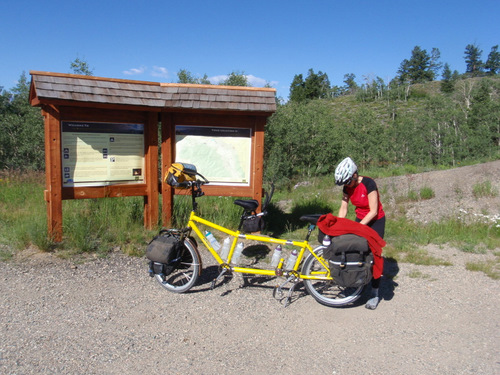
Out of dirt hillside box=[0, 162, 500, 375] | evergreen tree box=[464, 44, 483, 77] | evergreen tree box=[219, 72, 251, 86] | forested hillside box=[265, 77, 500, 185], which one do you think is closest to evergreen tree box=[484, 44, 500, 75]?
evergreen tree box=[464, 44, 483, 77]

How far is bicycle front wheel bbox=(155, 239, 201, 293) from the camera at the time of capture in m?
5.11

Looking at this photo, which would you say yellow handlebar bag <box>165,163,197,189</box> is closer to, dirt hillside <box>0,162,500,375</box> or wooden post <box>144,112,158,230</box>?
dirt hillside <box>0,162,500,375</box>

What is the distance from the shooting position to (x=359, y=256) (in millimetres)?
4543

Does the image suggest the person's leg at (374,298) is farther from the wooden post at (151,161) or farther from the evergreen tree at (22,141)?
the evergreen tree at (22,141)

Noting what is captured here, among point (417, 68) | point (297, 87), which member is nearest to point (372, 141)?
point (297, 87)

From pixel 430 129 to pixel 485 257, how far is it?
1489 centimetres

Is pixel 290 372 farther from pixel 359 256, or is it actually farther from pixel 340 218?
pixel 340 218

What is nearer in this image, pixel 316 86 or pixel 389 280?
pixel 389 280

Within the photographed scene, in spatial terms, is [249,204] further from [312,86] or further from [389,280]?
[312,86]

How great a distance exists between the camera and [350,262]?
454 cm

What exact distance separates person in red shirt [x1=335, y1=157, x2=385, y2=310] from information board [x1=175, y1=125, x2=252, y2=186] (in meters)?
2.49

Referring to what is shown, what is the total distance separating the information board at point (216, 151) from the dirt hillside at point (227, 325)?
69.2 inches

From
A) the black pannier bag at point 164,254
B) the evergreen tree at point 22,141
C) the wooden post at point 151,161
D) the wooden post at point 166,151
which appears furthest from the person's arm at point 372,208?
the evergreen tree at point 22,141

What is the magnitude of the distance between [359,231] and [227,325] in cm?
173
